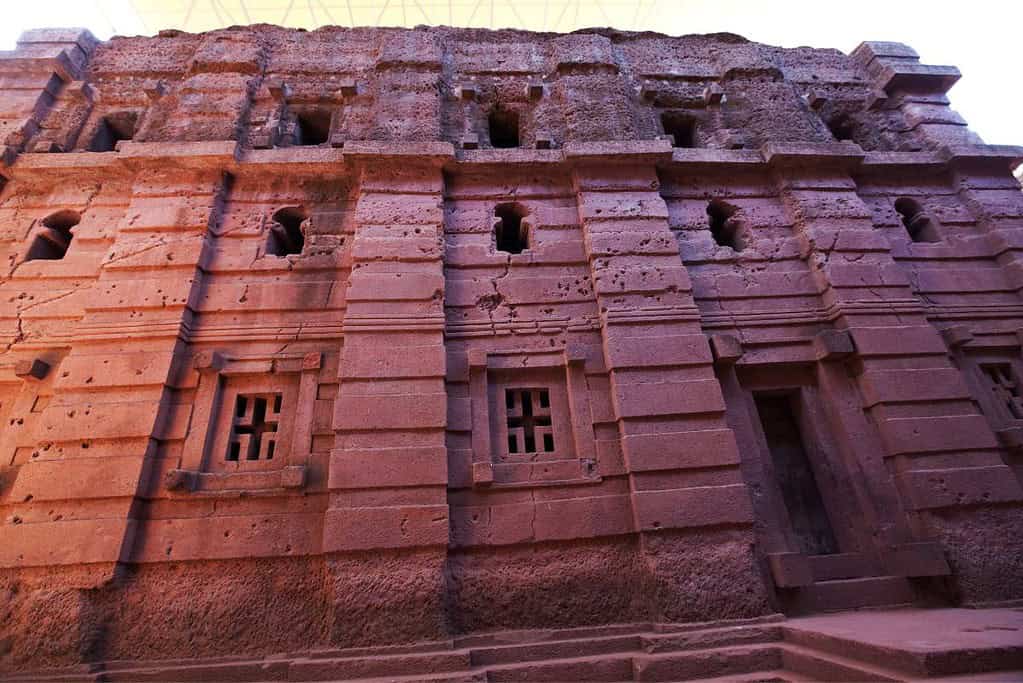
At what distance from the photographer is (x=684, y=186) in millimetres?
8078

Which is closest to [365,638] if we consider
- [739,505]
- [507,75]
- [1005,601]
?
[739,505]

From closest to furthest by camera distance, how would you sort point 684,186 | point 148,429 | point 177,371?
A: point 148,429, point 177,371, point 684,186

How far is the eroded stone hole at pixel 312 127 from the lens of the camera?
898cm

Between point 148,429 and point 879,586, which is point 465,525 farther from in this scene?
point 879,586

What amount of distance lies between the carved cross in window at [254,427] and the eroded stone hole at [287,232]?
2287 mm

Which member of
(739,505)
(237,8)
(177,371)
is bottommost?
(739,505)

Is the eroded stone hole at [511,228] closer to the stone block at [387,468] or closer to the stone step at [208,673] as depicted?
the stone block at [387,468]

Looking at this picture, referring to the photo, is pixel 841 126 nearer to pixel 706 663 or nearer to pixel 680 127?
pixel 680 127

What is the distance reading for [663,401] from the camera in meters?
5.86

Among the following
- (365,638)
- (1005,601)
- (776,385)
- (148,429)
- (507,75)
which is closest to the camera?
(365,638)

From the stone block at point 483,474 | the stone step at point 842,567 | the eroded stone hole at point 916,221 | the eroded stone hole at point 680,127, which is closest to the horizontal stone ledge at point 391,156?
the eroded stone hole at point 916,221

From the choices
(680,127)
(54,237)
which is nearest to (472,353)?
(680,127)

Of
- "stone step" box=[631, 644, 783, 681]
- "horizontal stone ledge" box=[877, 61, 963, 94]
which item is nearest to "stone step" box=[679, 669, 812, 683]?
"stone step" box=[631, 644, 783, 681]

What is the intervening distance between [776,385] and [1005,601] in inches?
123
